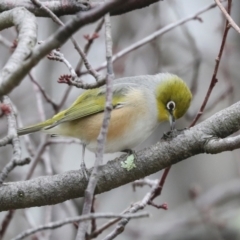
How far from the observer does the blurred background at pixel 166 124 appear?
5457 millimetres

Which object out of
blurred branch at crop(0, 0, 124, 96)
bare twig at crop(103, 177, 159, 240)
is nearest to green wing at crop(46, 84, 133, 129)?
bare twig at crop(103, 177, 159, 240)

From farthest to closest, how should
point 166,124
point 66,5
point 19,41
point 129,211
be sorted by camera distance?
point 166,124
point 66,5
point 129,211
point 19,41

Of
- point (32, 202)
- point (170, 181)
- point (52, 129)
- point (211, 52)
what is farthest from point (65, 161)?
point (32, 202)

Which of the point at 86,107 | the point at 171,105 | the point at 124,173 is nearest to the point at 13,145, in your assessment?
the point at 124,173

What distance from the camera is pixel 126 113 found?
12.3 feet

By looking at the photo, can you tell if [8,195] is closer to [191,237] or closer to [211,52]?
[191,237]

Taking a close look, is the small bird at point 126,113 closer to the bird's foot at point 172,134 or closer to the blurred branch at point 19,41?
the bird's foot at point 172,134

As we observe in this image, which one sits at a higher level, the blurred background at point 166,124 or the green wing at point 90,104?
the blurred background at point 166,124

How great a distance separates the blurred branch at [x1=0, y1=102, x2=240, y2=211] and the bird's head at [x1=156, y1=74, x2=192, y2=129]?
118cm

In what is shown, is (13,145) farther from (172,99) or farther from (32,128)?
(172,99)

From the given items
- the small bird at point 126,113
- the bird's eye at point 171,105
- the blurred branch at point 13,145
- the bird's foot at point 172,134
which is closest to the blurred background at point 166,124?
the small bird at point 126,113

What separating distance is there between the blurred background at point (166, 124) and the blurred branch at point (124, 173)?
5.08 ft

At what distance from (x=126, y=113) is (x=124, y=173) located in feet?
3.28

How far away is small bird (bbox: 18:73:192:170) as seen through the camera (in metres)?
3.73
